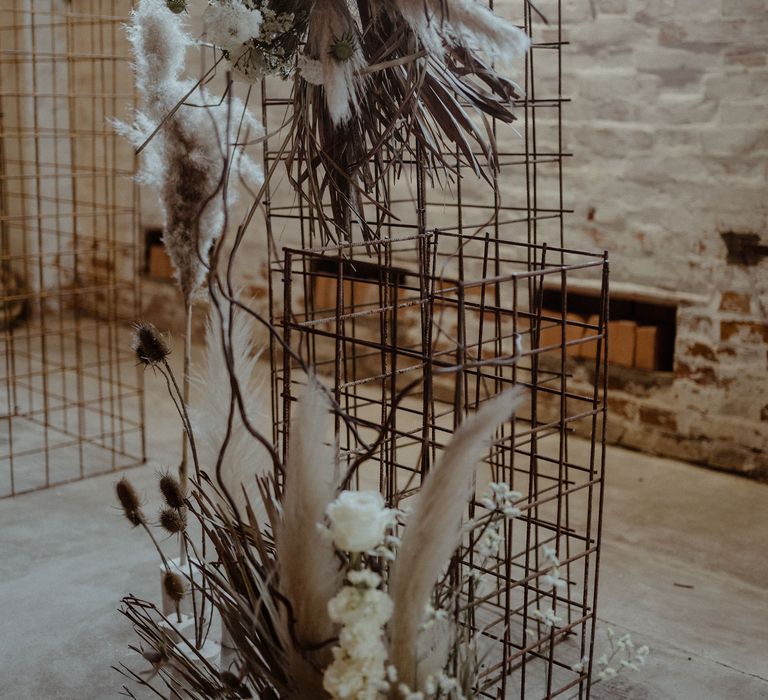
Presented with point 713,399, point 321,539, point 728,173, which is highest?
point 728,173

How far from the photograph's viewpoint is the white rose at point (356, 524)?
Answer: 3.99ft

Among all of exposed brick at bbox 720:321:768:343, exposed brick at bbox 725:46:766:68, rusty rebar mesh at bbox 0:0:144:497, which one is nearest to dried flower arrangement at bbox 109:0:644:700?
exposed brick at bbox 725:46:766:68

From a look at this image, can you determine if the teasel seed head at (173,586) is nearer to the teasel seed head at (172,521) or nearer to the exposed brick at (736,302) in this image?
the teasel seed head at (172,521)

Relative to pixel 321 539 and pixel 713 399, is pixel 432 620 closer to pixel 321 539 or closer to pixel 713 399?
pixel 321 539

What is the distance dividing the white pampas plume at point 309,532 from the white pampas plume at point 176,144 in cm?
105

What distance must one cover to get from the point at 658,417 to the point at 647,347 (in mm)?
276

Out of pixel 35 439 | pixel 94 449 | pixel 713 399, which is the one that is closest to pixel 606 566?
pixel 713 399

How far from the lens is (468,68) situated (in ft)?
5.96

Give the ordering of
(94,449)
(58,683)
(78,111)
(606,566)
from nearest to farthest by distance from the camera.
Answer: (58,683) → (606,566) → (94,449) → (78,111)

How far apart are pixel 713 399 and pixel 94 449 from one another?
7.77ft

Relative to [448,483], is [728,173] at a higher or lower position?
higher

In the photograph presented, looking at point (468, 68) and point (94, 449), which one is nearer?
point (468, 68)

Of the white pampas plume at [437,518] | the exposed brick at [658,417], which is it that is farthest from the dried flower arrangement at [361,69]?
the exposed brick at [658,417]

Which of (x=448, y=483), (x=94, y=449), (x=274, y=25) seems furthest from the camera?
(x=94, y=449)
